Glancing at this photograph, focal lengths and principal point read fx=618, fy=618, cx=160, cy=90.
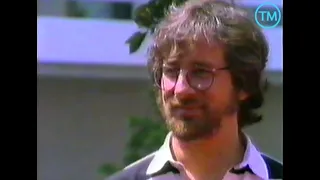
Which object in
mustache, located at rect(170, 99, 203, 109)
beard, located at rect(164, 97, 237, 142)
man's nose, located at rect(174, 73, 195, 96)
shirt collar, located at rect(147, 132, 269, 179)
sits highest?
man's nose, located at rect(174, 73, 195, 96)

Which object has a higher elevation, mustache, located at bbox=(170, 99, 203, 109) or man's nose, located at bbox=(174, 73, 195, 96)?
man's nose, located at bbox=(174, 73, 195, 96)

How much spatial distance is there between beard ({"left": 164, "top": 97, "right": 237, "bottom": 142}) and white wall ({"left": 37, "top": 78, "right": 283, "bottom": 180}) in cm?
10

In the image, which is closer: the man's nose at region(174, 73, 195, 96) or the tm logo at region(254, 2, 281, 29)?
the man's nose at region(174, 73, 195, 96)

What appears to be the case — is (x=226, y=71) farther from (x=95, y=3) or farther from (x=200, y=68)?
(x=95, y=3)

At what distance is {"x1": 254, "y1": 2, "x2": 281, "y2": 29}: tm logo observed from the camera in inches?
87.6

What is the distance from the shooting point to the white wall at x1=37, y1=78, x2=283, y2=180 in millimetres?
2201

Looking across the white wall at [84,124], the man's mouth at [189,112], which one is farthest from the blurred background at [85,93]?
the man's mouth at [189,112]

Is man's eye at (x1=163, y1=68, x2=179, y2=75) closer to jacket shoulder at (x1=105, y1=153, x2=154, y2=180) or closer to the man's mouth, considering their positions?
the man's mouth

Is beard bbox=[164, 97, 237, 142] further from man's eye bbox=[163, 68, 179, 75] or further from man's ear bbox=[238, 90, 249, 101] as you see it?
man's eye bbox=[163, 68, 179, 75]

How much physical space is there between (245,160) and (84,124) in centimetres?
59

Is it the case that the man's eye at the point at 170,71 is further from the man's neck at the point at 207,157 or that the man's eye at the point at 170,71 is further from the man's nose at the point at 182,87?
the man's neck at the point at 207,157

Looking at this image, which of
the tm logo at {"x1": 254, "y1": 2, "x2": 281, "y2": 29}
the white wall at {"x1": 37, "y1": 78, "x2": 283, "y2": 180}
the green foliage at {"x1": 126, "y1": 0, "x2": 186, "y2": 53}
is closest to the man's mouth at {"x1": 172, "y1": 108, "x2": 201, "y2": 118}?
the white wall at {"x1": 37, "y1": 78, "x2": 283, "y2": 180}

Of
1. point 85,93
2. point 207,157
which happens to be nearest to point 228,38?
point 207,157
